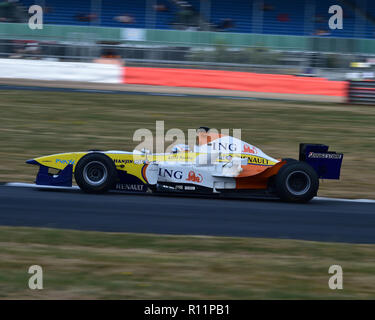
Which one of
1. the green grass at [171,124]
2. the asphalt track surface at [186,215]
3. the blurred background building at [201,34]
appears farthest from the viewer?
the blurred background building at [201,34]

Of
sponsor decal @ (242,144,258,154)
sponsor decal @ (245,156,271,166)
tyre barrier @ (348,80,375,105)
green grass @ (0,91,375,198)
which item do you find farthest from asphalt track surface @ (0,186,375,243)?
tyre barrier @ (348,80,375,105)

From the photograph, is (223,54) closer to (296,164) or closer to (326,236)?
(296,164)

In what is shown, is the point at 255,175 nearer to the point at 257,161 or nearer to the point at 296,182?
the point at 257,161

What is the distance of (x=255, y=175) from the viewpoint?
344 inches

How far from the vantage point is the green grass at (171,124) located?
466 inches

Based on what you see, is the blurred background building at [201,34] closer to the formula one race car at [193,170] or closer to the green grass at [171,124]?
the green grass at [171,124]

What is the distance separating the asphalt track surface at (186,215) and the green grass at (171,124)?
151cm

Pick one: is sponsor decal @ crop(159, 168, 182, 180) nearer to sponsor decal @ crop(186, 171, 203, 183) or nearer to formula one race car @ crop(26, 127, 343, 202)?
formula one race car @ crop(26, 127, 343, 202)

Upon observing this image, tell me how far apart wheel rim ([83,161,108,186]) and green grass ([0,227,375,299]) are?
1888 mm

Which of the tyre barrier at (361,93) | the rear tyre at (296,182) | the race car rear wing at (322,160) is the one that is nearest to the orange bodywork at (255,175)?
the rear tyre at (296,182)

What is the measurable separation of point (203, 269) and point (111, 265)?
2.78 ft

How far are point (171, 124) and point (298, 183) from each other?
653 cm

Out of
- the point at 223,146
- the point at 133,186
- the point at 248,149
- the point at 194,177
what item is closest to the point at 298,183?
the point at 248,149

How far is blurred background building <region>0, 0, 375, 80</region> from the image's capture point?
20.5 m
